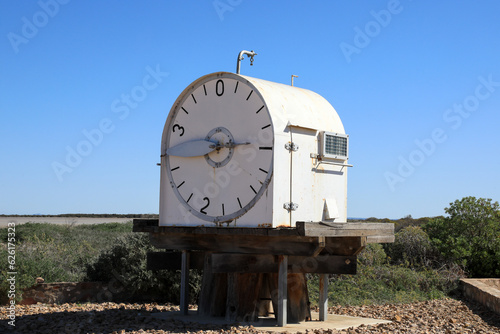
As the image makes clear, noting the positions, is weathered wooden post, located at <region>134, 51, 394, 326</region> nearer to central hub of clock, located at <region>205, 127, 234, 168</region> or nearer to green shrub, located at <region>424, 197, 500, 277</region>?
central hub of clock, located at <region>205, 127, 234, 168</region>

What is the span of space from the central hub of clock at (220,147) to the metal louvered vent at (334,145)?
4.84 feet

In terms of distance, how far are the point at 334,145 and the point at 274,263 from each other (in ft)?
7.06

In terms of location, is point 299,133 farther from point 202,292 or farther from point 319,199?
point 202,292

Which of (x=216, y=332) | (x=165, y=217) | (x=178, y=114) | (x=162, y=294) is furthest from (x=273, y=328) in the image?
(x=162, y=294)

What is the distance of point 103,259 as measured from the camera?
14203 millimetres

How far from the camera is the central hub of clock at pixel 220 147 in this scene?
9289 mm

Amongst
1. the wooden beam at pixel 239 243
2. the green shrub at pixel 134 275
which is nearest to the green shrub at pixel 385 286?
the green shrub at pixel 134 275

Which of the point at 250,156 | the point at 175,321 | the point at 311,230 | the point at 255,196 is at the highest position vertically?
the point at 250,156

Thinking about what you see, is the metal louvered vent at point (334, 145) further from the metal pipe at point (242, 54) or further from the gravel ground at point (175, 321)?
the gravel ground at point (175, 321)

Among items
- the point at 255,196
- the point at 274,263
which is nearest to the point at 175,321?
the point at 274,263

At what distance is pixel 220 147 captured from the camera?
9.40m

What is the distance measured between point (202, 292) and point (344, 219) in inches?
109

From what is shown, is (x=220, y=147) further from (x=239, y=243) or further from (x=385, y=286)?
(x=385, y=286)

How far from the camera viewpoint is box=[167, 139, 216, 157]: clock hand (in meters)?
9.48
